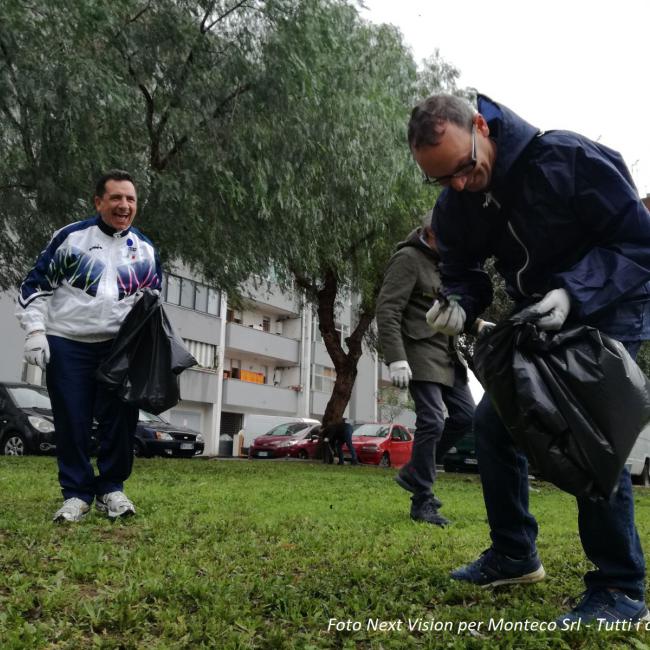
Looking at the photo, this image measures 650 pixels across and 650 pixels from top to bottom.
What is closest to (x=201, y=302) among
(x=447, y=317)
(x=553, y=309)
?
(x=447, y=317)

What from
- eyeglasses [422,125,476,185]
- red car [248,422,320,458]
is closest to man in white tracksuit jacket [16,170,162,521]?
eyeglasses [422,125,476,185]

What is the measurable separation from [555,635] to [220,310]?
39374 millimetres

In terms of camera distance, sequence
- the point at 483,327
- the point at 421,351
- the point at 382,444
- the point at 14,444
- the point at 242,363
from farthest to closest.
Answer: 1. the point at 242,363
2. the point at 382,444
3. the point at 14,444
4. the point at 421,351
5. the point at 483,327

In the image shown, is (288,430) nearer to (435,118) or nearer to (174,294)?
(174,294)

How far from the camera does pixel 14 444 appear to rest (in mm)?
14375

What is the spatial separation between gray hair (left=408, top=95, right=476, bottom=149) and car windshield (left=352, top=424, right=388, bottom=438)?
73.2 ft

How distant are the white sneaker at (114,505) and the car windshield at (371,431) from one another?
67.0ft

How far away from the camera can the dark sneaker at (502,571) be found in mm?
2932

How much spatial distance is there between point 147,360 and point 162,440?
1508 centimetres

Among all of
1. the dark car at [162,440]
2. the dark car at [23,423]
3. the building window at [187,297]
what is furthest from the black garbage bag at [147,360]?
the building window at [187,297]

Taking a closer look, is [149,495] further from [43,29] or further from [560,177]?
[43,29]

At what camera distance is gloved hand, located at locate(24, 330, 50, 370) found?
4.18 meters

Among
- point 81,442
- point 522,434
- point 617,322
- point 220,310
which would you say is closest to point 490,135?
point 617,322

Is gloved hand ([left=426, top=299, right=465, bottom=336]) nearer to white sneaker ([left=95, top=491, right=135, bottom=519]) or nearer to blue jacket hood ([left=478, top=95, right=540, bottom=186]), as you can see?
blue jacket hood ([left=478, top=95, right=540, bottom=186])
